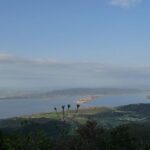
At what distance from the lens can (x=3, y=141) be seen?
35875mm

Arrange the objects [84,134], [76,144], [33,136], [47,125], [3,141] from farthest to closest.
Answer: [47,125] → [84,134] → [76,144] → [33,136] → [3,141]

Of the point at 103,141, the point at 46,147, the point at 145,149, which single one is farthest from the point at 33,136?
the point at 145,149

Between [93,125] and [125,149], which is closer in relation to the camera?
[125,149]

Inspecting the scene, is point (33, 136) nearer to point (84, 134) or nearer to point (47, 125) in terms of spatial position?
point (84, 134)

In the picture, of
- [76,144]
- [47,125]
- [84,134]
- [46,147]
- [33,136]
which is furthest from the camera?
[47,125]

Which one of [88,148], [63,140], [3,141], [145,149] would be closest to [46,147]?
[3,141]

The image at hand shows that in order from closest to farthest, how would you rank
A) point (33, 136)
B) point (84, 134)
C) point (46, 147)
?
point (46, 147) < point (33, 136) < point (84, 134)

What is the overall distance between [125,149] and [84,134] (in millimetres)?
6199

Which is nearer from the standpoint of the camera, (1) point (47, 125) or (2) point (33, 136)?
Answer: (2) point (33, 136)

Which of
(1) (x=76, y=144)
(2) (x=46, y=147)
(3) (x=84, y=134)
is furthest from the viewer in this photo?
(3) (x=84, y=134)

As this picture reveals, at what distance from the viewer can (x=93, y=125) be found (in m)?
48.8

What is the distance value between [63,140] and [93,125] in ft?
12.0

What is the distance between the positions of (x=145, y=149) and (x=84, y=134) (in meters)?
7.19

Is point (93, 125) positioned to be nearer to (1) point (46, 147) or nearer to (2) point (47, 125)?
(1) point (46, 147)
